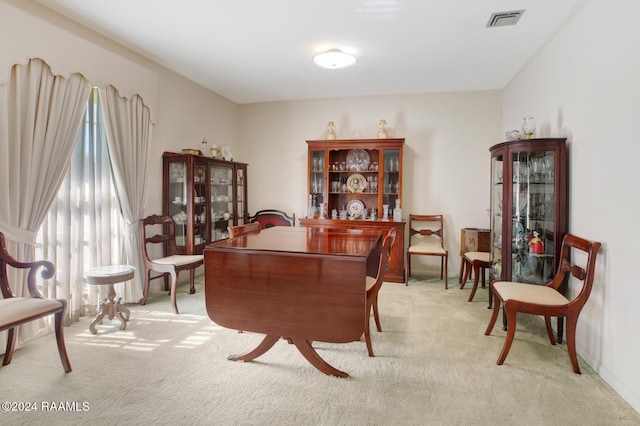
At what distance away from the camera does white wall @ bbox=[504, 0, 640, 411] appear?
1891 millimetres

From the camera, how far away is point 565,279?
2615mm

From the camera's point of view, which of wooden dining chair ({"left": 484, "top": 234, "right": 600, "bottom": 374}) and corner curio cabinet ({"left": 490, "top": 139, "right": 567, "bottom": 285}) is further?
corner curio cabinet ({"left": 490, "top": 139, "right": 567, "bottom": 285})

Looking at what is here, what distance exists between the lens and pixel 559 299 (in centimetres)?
225

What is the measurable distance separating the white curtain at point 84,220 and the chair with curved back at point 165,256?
1.00 ft

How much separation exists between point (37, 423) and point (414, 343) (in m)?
2.24

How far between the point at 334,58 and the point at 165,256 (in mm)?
2745

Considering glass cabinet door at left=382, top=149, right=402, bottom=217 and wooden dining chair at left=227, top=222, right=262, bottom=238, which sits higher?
glass cabinet door at left=382, top=149, right=402, bottom=217

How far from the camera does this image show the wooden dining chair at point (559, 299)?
214 cm

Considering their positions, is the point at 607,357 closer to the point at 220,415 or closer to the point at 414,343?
the point at 414,343

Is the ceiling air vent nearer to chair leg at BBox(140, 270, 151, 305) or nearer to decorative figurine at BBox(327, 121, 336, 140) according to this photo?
decorative figurine at BBox(327, 121, 336, 140)

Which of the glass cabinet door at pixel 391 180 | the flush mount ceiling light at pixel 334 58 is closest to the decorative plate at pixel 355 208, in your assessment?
the glass cabinet door at pixel 391 180

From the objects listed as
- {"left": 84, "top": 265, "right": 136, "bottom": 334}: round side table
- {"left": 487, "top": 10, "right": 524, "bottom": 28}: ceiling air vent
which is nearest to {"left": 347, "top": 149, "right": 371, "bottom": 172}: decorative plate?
{"left": 487, "top": 10, "right": 524, "bottom": 28}: ceiling air vent

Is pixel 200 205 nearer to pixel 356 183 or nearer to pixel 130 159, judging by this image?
pixel 130 159

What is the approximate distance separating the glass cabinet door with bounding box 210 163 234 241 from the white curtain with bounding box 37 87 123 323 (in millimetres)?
1187
